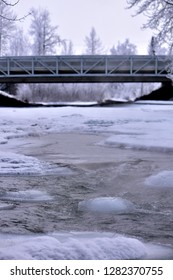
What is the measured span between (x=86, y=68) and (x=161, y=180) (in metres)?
34.0

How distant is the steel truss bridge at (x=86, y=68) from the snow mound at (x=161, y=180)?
104ft

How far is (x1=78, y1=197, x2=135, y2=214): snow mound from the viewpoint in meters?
6.57

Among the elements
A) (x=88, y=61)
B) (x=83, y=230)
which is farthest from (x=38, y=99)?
(x=83, y=230)

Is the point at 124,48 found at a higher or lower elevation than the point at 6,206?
higher

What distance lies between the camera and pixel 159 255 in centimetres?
481

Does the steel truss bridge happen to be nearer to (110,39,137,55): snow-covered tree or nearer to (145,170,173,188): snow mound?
(145,170,173,188): snow mound

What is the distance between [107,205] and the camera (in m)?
6.77

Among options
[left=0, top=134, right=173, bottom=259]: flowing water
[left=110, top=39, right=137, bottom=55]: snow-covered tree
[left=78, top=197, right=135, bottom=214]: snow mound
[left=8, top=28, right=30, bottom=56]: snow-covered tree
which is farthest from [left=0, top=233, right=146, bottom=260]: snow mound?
[left=110, top=39, right=137, bottom=55]: snow-covered tree

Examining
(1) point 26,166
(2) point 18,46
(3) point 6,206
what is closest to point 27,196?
(3) point 6,206

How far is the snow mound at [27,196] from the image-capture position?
23.6 ft

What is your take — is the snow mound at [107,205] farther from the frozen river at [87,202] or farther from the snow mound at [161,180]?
the snow mound at [161,180]

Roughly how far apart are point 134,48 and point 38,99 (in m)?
52.5

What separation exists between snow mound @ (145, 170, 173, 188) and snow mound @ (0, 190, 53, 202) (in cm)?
193

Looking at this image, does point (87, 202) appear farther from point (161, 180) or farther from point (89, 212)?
point (161, 180)
